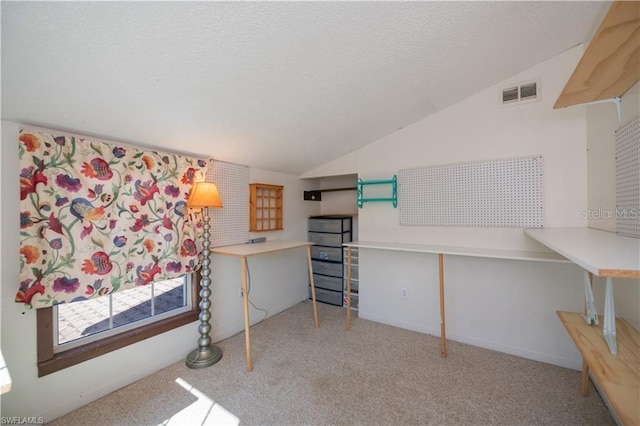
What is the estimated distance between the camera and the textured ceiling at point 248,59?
1.12 m

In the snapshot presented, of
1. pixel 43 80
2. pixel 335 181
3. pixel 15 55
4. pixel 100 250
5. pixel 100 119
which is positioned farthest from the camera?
pixel 335 181

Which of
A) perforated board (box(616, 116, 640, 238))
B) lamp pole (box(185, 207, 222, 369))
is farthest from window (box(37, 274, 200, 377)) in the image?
perforated board (box(616, 116, 640, 238))

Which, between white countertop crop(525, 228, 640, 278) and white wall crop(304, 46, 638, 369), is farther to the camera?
white wall crop(304, 46, 638, 369)

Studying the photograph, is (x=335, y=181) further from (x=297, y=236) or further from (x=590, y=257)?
(x=590, y=257)

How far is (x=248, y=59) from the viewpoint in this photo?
142 centimetres

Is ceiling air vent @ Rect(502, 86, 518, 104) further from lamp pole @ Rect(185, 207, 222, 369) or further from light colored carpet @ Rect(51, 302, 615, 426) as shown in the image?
lamp pole @ Rect(185, 207, 222, 369)

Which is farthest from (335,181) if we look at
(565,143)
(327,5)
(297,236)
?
(327,5)

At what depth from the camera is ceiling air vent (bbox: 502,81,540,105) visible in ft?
7.11

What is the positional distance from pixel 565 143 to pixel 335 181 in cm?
268

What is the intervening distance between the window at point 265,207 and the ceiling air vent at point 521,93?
251 centimetres

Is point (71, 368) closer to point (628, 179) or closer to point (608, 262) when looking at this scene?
point (608, 262)

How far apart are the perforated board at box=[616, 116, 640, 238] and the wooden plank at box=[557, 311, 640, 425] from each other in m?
0.54

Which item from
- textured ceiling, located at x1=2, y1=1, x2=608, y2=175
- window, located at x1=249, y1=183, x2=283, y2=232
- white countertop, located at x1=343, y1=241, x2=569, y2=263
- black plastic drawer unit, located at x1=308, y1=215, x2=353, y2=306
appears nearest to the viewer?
textured ceiling, located at x1=2, y1=1, x2=608, y2=175

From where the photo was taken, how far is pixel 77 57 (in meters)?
1.19
